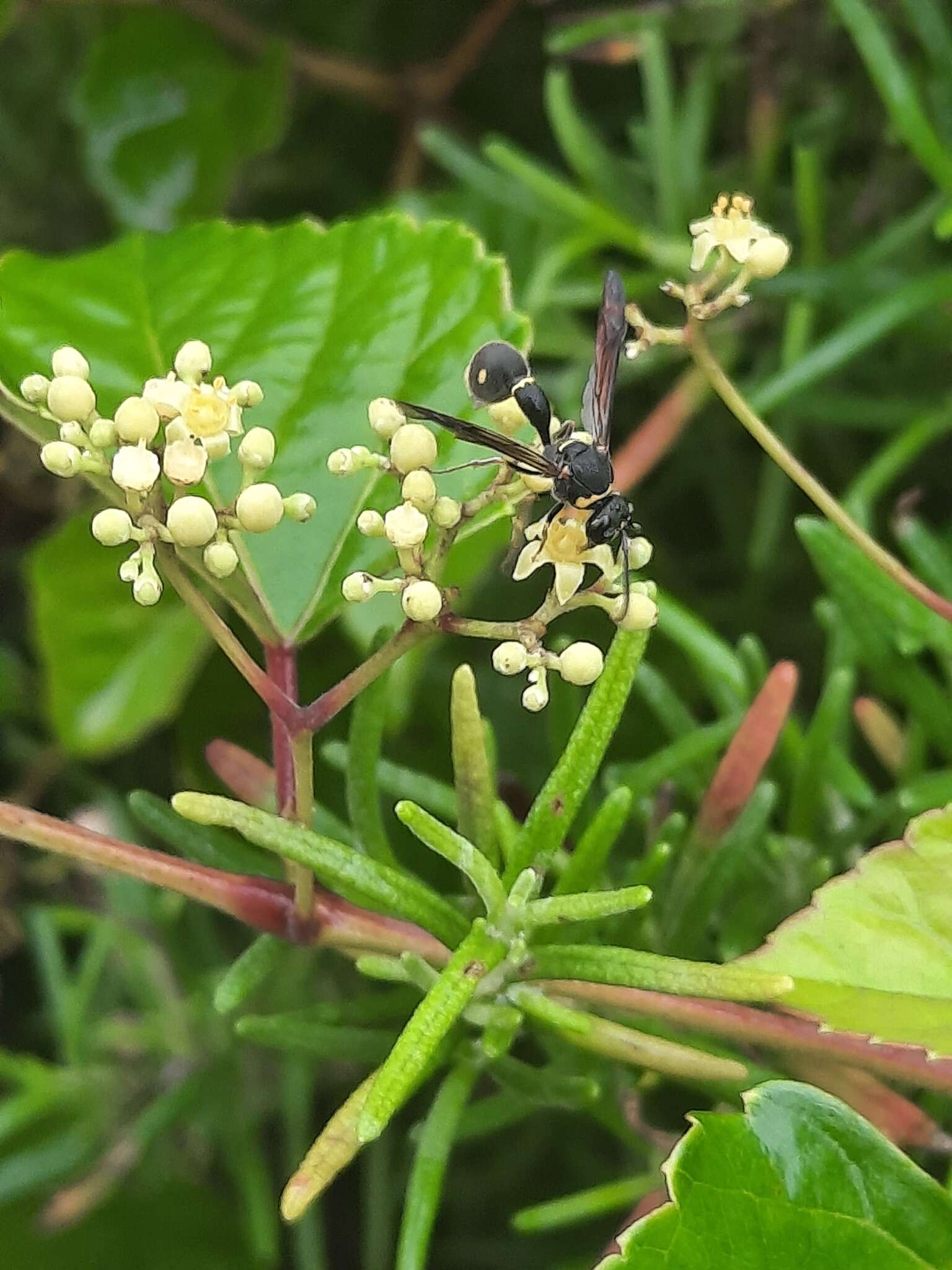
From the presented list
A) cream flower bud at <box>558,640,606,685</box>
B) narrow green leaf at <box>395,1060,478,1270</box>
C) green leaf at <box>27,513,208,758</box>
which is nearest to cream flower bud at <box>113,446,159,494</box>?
cream flower bud at <box>558,640,606,685</box>

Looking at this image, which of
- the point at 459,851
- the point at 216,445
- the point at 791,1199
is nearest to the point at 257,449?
the point at 216,445

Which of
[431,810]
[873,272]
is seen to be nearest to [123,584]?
[431,810]

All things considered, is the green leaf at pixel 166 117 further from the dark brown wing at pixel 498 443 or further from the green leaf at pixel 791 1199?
the green leaf at pixel 791 1199

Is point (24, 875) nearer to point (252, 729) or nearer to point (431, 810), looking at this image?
point (252, 729)

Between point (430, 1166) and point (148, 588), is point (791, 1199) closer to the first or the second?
point (430, 1166)

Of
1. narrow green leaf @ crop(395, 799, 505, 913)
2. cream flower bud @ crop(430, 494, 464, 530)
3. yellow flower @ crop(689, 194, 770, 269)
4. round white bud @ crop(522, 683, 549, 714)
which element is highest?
yellow flower @ crop(689, 194, 770, 269)

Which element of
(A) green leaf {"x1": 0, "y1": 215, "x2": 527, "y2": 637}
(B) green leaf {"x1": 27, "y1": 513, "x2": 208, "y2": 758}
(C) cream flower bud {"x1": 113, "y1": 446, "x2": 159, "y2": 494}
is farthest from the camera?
(B) green leaf {"x1": 27, "y1": 513, "x2": 208, "y2": 758}

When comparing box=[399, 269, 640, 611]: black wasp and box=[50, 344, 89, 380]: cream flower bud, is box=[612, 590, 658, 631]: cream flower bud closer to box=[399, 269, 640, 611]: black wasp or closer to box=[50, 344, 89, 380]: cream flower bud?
box=[399, 269, 640, 611]: black wasp

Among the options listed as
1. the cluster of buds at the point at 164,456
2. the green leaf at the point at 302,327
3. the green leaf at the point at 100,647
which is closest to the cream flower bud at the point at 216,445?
the cluster of buds at the point at 164,456
